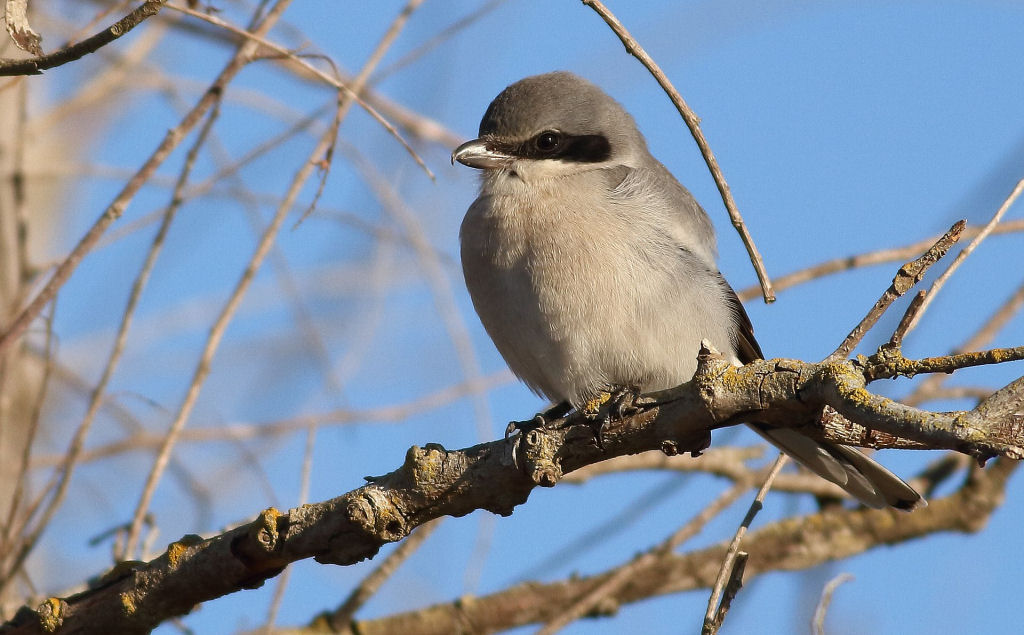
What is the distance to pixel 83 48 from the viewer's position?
1.97 m

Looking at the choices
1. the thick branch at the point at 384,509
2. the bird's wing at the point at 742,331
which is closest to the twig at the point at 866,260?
the bird's wing at the point at 742,331

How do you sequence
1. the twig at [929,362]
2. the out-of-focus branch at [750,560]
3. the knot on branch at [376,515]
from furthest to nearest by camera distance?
1. the out-of-focus branch at [750,560]
2. the knot on branch at [376,515]
3. the twig at [929,362]

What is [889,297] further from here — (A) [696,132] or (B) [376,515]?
(B) [376,515]

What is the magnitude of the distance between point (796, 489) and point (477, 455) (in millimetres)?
1811

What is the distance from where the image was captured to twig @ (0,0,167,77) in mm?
1930

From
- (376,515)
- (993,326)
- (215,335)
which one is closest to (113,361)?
(215,335)

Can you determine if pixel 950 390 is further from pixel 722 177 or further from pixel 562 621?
pixel 722 177

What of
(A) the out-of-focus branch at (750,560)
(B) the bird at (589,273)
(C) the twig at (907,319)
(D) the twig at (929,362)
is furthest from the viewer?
A: (A) the out-of-focus branch at (750,560)

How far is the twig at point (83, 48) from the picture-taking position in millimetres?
1930

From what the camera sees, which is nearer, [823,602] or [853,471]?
[823,602]

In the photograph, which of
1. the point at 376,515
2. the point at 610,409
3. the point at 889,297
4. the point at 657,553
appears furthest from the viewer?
the point at 657,553

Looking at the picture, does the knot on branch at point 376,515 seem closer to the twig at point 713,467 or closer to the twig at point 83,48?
the twig at point 83,48

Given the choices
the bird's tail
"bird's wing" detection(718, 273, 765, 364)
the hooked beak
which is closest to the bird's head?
the hooked beak

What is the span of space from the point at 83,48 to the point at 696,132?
1171 millimetres
